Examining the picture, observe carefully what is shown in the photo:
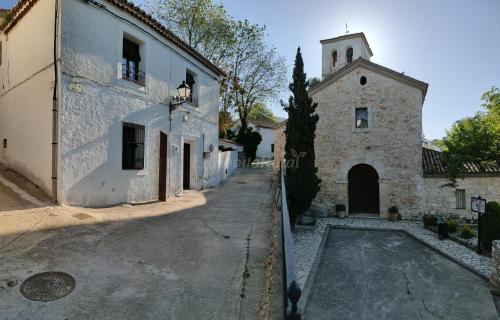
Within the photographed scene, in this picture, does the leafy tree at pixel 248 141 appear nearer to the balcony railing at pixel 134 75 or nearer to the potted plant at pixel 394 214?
the potted plant at pixel 394 214

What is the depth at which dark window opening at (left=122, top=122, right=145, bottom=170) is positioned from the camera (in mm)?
8328

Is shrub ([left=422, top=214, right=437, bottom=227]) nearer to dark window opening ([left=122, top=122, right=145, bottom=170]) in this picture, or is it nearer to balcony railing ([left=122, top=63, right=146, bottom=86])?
dark window opening ([left=122, top=122, right=145, bottom=170])

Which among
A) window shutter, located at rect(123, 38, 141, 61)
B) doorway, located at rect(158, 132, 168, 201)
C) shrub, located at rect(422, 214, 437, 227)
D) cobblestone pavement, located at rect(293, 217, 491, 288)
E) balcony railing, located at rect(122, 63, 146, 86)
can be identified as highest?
window shutter, located at rect(123, 38, 141, 61)

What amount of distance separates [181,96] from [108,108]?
2448 millimetres

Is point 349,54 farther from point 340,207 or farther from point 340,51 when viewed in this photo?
point 340,207

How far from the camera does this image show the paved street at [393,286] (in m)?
7.38

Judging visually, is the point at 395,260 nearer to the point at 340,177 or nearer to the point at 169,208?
the point at 340,177

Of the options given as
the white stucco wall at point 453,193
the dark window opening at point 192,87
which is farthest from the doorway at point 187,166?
the white stucco wall at point 453,193

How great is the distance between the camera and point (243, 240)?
5758mm

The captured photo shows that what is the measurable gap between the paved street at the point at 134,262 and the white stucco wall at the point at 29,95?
2036 millimetres

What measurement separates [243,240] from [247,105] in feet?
71.4

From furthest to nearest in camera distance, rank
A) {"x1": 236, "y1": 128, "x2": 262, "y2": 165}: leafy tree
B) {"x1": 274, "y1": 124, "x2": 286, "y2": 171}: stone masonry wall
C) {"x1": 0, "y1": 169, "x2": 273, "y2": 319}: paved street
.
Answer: {"x1": 236, "y1": 128, "x2": 262, "y2": 165}: leafy tree → {"x1": 274, "y1": 124, "x2": 286, "y2": 171}: stone masonry wall → {"x1": 0, "y1": 169, "x2": 273, "y2": 319}: paved street

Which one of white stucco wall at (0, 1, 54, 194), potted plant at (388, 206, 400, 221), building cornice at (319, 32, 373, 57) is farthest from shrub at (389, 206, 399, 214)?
white stucco wall at (0, 1, 54, 194)

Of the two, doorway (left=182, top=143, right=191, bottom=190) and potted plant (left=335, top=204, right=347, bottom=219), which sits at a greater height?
doorway (left=182, top=143, right=191, bottom=190)
